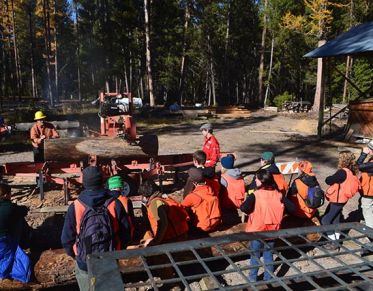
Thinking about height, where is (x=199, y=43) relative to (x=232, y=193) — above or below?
above

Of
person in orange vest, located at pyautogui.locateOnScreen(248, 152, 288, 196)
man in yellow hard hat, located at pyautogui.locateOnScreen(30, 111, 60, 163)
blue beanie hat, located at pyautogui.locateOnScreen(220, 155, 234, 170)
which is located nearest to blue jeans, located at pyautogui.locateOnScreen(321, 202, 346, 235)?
person in orange vest, located at pyautogui.locateOnScreen(248, 152, 288, 196)

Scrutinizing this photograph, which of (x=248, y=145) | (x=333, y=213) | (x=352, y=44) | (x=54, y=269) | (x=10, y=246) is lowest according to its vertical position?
(x=248, y=145)

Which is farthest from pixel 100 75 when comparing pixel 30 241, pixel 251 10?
pixel 30 241

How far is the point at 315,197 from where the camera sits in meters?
6.08

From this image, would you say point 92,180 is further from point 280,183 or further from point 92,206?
point 280,183

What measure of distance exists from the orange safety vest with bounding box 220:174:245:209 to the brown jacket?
16.5ft

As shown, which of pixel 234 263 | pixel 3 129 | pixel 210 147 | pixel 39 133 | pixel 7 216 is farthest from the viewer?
pixel 3 129

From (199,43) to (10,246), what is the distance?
41043 millimetres

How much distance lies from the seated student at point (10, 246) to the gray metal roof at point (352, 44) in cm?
1358

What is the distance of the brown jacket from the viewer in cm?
973

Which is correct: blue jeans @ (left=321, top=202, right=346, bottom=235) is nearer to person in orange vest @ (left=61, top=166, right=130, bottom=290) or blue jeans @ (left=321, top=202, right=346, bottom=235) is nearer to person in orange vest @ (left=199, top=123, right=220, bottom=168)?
person in orange vest @ (left=199, top=123, right=220, bottom=168)

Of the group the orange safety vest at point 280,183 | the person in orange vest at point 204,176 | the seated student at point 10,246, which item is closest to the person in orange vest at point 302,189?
the orange safety vest at point 280,183

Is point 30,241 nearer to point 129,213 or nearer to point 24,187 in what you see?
point 129,213

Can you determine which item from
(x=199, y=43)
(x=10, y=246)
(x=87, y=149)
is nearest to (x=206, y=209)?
(x=10, y=246)
